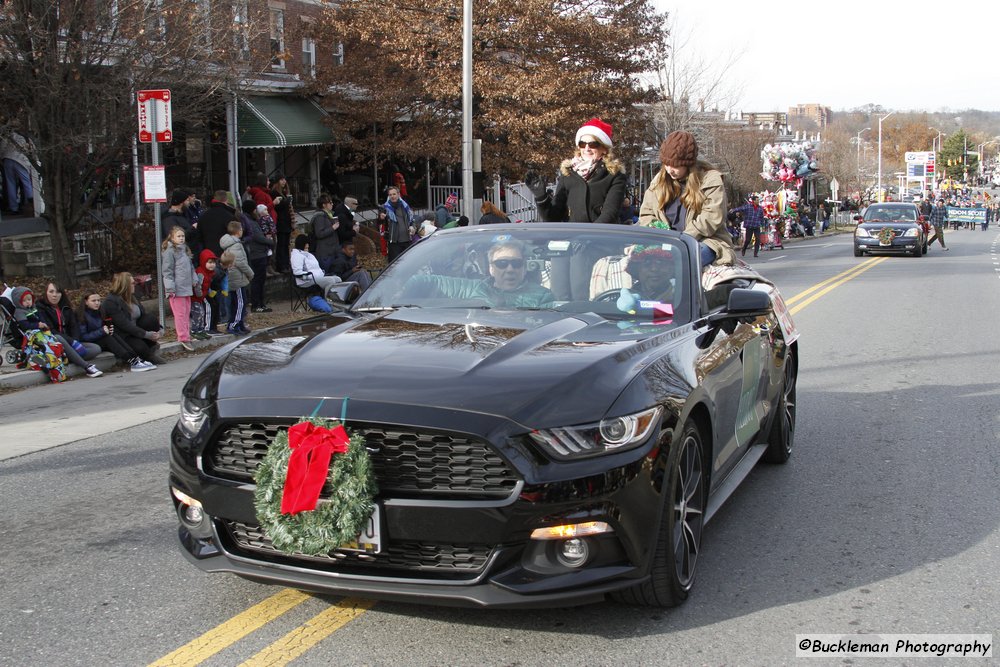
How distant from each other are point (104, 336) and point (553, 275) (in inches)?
322

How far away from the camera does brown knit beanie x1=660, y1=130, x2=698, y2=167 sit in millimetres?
7375

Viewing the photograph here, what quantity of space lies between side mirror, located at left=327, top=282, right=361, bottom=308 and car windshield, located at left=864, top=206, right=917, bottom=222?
31605 millimetres

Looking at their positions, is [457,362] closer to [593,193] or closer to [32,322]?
[593,193]

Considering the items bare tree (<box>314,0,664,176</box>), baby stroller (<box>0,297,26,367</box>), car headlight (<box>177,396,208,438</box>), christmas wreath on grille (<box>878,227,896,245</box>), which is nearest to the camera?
car headlight (<box>177,396,208,438</box>)

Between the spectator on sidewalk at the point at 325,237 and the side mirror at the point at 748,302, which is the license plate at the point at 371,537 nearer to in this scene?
the side mirror at the point at 748,302

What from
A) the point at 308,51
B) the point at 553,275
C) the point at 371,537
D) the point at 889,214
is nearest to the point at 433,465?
the point at 371,537

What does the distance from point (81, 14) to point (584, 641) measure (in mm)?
13246

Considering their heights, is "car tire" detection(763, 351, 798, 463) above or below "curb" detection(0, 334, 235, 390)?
above

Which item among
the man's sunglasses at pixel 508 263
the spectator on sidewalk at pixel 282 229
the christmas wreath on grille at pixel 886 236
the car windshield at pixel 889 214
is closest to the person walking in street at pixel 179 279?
the spectator on sidewalk at pixel 282 229

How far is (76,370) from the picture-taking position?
11.7 meters

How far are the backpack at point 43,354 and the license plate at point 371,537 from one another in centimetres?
859

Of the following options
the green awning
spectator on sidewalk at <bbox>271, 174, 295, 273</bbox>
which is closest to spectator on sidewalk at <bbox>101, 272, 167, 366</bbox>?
spectator on sidewalk at <bbox>271, 174, 295, 273</bbox>

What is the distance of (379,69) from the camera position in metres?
25.5

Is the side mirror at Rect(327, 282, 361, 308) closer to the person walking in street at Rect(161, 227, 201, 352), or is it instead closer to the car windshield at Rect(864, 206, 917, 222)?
the person walking in street at Rect(161, 227, 201, 352)
